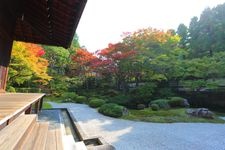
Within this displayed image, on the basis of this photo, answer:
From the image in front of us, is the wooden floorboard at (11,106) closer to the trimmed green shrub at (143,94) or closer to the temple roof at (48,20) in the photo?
the temple roof at (48,20)

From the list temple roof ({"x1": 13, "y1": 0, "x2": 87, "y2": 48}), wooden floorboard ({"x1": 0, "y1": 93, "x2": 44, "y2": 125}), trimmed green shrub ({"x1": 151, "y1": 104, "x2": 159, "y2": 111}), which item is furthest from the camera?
trimmed green shrub ({"x1": 151, "y1": 104, "x2": 159, "y2": 111})

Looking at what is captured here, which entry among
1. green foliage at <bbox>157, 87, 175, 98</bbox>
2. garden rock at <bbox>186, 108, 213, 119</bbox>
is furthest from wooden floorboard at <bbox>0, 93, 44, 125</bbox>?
green foliage at <bbox>157, 87, 175, 98</bbox>

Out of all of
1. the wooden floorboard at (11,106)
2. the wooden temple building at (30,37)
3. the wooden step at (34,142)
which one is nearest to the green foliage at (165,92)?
the wooden temple building at (30,37)

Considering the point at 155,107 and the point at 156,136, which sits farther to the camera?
the point at 155,107

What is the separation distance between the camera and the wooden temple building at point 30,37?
221 centimetres

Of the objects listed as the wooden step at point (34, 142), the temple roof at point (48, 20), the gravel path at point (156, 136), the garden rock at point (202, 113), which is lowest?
the gravel path at point (156, 136)

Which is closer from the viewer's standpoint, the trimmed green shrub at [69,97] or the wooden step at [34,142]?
the wooden step at [34,142]

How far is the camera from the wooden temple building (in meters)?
2.21

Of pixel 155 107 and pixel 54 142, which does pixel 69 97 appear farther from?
pixel 54 142

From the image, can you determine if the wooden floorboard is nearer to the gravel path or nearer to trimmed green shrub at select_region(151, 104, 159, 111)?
the gravel path

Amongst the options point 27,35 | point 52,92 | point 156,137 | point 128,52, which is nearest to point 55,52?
point 52,92

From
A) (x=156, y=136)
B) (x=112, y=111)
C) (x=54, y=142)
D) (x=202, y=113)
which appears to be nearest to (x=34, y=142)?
(x=54, y=142)

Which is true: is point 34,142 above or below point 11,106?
below

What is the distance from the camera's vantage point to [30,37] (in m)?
7.25
